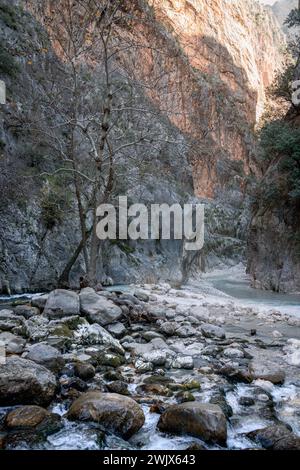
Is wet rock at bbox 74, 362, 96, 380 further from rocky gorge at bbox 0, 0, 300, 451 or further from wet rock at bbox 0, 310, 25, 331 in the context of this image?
wet rock at bbox 0, 310, 25, 331

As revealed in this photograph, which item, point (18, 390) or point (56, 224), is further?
point (56, 224)

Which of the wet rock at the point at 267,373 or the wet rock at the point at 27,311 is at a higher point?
the wet rock at the point at 27,311

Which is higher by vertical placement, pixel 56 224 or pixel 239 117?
pixel 239 117

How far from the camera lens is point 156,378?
422cm

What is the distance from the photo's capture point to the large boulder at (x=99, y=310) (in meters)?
6.25

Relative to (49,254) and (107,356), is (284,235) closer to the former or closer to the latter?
(49,254)

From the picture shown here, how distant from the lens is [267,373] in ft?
14.5

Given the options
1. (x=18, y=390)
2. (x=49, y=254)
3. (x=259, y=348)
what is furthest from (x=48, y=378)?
(x=49, y=254)

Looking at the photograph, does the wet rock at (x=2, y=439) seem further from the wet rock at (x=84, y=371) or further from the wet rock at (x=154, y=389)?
the wet rock at (x=154, y=389)

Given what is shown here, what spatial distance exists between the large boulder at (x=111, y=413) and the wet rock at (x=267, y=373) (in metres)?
1.75

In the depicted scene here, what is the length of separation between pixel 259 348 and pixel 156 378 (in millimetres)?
2295

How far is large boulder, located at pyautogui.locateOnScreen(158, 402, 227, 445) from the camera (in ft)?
9.80

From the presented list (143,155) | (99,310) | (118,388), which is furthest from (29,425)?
(143,155)

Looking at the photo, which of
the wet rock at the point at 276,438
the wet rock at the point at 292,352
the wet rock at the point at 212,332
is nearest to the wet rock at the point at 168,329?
the wet rock at the point at 212,332
